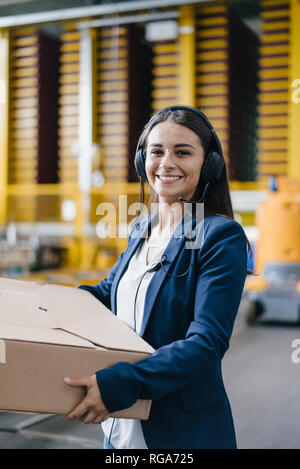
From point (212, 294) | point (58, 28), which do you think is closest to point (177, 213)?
point (212, 294)

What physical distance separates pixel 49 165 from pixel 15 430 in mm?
3215

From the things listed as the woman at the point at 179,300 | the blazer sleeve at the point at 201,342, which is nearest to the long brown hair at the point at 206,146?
the woman at the point at 179,300

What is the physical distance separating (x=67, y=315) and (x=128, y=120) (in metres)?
4.03

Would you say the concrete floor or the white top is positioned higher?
the white top

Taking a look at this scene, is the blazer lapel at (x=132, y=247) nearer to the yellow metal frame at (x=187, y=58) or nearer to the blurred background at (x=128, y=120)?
the blurred background at (x=128, y=120)

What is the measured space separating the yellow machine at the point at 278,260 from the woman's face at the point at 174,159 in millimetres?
3397

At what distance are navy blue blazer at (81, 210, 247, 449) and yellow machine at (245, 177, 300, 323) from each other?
3.49 m

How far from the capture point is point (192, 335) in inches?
38.7

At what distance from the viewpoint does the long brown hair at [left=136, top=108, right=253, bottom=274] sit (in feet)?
3.68

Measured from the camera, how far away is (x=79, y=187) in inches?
201

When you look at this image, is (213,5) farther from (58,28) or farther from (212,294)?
(212,294)

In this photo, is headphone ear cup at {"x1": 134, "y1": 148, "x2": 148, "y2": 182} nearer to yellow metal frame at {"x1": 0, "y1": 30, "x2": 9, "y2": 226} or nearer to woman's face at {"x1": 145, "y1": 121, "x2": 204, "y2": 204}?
woman's face at {"x1": 145, "y1": 121, "x2": 204, "y2": 204}

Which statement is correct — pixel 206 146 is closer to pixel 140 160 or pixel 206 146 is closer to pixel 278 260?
pixel 140 160

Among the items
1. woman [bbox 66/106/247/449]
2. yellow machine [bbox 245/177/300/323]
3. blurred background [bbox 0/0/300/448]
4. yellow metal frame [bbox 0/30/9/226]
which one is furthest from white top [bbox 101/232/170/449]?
yellow metal frame [bbox 0/30/9/226]
